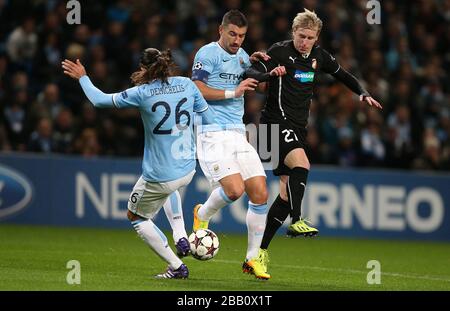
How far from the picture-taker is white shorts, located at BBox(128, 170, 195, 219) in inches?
370

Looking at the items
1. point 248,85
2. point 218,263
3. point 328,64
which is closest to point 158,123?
point 248,85

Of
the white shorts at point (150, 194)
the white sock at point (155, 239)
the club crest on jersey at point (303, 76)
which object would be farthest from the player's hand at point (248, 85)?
the white sock at point (155, 239)

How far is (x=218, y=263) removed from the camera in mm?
11664

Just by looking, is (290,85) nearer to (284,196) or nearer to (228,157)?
(228,157)

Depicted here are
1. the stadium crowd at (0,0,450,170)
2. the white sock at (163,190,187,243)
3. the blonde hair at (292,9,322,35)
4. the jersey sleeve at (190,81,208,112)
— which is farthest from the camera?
the stadium crowd at (0,0,450,170)

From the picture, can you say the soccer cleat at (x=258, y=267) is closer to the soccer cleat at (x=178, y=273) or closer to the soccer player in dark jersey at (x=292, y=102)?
the soccer player in dark jersey at (x=292, y=102)

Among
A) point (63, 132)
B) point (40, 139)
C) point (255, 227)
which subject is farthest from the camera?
point (63, 132)

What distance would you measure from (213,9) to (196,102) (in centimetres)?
955

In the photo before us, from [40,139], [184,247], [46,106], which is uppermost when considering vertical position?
[46,106]

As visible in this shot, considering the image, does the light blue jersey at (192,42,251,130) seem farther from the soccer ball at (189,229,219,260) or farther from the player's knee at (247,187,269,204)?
the soccer ball at (189,229,219,260)

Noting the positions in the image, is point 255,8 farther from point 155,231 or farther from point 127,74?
point 155,231

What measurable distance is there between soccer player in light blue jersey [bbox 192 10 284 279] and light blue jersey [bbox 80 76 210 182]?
69 cm

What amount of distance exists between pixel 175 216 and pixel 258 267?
3.13ft

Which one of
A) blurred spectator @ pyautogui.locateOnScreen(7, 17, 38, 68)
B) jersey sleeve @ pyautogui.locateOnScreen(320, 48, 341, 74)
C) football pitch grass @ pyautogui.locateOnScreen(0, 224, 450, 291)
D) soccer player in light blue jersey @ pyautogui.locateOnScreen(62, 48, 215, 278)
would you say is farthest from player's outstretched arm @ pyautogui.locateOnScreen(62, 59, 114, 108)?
blurred spectator @ pyautogui.locateOnScreen(7, 17, 38, 68)
